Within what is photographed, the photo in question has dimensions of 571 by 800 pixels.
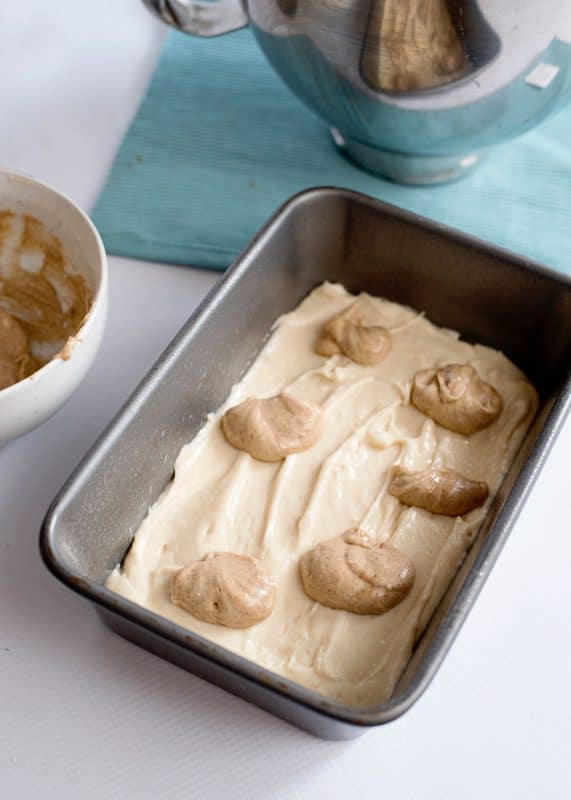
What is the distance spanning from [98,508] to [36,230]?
321mm

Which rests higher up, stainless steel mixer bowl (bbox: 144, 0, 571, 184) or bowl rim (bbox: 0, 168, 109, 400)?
stainless steel mixer bowl (bbox: 144, 0, 571, 184)

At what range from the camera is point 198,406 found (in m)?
0.91

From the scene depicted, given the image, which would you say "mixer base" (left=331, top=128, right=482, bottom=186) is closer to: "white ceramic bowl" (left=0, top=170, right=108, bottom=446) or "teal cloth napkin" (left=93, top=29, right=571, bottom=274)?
"teal cloth napkin" (left=93, top=29, right=571, bottom=274)

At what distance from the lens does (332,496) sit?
0.87 metres

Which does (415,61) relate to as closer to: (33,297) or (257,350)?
(257,350)

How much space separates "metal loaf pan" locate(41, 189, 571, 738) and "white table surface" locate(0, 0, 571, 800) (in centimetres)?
3

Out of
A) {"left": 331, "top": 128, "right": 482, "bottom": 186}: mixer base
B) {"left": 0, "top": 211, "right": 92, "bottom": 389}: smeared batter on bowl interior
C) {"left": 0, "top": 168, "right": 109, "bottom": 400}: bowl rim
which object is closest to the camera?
{"left": 0, "top": 168, "right": 109, "bottom": 400}: bowl rim

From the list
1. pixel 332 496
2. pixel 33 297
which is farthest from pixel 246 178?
pixel 332 496

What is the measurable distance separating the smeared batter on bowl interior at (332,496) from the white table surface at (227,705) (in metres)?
0.06

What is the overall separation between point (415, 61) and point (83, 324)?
377 mm

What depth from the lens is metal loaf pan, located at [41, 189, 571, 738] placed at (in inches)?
27.5

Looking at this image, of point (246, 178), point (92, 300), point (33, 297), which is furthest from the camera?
point (246, 178)

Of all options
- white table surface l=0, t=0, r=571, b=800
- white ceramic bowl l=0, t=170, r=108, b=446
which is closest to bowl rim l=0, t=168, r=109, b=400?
white ceramic bowl l=0, t=170, r=108, b=446

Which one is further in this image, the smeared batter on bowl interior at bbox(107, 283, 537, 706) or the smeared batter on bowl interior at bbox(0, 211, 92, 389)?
the smeared batter on bowl interior at bbox(0, 211, 92, 389)
